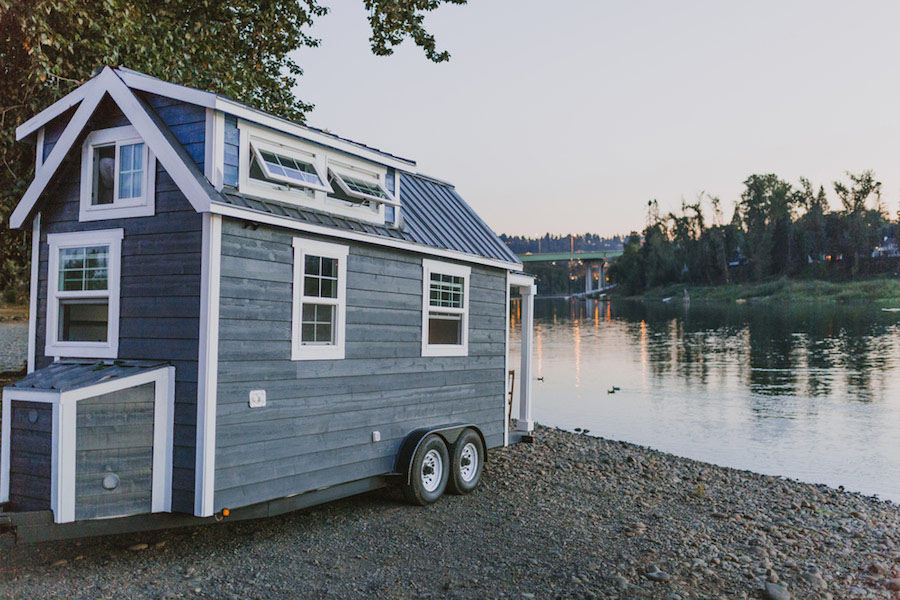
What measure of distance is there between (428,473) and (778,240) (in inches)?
4764

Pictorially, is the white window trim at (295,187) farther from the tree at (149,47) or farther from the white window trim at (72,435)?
the tree at (149,47)

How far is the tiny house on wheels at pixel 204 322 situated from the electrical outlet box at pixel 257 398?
2 centimetres

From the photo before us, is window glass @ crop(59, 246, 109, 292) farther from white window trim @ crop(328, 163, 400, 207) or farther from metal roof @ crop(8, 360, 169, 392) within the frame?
white window trim @ crop(328, 163, 400, 207)

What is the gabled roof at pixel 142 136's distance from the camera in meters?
7.12

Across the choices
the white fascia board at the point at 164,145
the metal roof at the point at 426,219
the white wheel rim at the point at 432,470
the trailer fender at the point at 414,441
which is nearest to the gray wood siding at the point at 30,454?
the white fascia board at the point at 164,145

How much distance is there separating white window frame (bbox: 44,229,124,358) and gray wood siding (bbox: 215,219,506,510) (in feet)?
4.49

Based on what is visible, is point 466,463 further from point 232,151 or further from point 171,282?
point 232,151

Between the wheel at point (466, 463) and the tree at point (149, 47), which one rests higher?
the tree at point (149, 47)

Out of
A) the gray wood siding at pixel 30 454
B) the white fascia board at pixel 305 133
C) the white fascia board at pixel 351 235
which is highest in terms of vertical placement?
the white fascia board at pixel 305 133

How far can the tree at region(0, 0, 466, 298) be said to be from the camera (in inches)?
467

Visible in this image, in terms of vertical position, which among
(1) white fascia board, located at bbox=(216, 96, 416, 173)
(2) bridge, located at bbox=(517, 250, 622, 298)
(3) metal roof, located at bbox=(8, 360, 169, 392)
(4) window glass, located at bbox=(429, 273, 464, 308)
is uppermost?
(2) bridge, located at bbox=(517, 250, 622, 298)

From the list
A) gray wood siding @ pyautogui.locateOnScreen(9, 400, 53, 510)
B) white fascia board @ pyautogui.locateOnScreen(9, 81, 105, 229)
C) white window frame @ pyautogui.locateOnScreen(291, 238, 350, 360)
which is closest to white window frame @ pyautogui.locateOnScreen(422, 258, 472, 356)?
white window frame @ pyautogui.locateOnScreen(291, 238, 350, 360)

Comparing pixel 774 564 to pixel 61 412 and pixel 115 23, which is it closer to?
pixel 61 412

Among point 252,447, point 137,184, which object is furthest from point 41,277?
point 252,447
